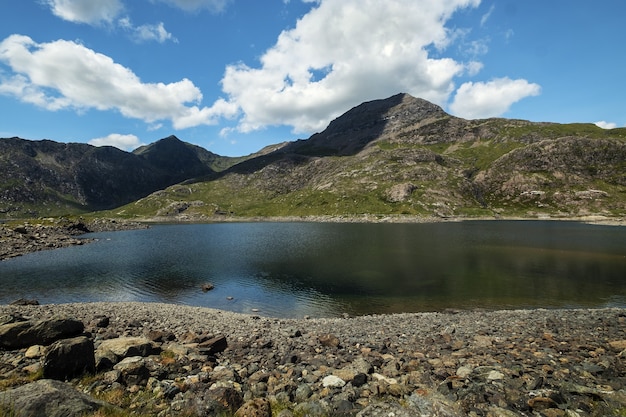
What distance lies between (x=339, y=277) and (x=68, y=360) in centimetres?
5000

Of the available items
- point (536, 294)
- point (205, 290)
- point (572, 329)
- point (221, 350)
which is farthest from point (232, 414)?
point (536, 294)

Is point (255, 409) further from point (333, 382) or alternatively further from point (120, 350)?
point (120, 350)

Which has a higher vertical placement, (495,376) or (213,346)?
A: (495,376)

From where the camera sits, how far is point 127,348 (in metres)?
18.2

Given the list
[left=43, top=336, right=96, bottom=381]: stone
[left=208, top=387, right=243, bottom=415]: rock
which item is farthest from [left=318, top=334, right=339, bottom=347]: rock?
[left=43, top=336, right=96, bottom=381]: stone

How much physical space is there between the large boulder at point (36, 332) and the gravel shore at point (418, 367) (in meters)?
5.30

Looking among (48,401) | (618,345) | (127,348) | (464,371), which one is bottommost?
(618,345)

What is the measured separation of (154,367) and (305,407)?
28.2 feet

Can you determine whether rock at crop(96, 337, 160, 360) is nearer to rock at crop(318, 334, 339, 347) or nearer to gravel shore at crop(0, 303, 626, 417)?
gravel shore at crop(0, 303, 626, 417)

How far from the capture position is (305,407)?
45.1 feet

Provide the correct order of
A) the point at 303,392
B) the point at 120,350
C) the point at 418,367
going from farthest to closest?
1. the point at 418,367
2. the point at 120,350
3. the point at 303,392

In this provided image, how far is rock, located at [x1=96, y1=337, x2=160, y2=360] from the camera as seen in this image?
17516 mm

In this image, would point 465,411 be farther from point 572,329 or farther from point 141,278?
point 141,278

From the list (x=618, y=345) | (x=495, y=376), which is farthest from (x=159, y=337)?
(x=618, y=345)
